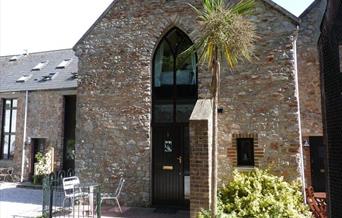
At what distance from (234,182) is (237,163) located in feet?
2.52

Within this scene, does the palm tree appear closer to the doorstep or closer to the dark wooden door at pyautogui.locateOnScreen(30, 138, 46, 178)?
the doorstep

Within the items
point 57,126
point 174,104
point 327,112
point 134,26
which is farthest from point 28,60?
point 327,112

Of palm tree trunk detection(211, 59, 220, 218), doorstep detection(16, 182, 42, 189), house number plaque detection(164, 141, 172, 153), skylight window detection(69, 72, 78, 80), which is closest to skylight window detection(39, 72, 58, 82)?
skylight window detection(69, 72, 78, 80)

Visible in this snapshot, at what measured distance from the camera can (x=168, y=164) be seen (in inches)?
363

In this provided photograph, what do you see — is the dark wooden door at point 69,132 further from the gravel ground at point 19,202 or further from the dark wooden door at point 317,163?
the dark wooden door at point 317,163

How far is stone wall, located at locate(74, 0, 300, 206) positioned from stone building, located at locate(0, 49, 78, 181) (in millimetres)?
5651

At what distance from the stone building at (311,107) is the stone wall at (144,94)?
314 centimetres

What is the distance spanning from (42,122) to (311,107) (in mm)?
12711

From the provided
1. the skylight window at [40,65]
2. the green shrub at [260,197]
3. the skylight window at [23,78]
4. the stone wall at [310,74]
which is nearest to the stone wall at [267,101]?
the green shrub at [260,197]

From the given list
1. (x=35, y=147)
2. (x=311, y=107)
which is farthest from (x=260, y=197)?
(x=35, y=147)

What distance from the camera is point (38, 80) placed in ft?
56.0

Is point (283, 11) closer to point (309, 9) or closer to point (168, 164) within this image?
point (309, 9)

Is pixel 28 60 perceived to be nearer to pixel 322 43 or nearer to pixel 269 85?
pixel 269 85

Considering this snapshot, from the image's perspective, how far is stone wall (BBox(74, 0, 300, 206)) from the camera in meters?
8.12
